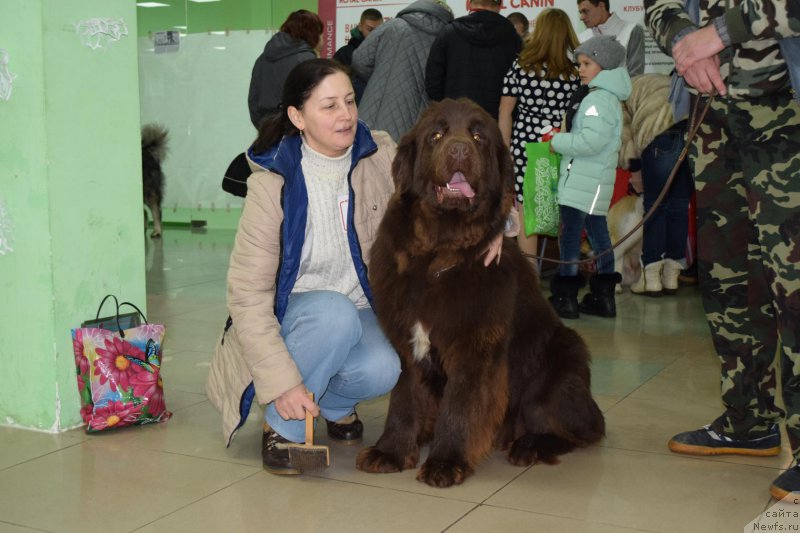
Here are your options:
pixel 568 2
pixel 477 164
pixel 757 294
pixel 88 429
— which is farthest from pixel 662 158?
pixel 88 429

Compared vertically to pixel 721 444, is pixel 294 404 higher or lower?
higher

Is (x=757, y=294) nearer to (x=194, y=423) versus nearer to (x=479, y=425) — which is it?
(x=479, y=425)

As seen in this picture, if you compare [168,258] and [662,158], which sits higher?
[662,158]

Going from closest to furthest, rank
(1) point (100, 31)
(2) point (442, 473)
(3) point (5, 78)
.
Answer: (2) point (442, 473) → (3) point (5, 78) → (1) point (100, 31)

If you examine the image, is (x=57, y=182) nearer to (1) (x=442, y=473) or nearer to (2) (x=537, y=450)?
(1) (x=442, y=473)

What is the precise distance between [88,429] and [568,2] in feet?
20.7

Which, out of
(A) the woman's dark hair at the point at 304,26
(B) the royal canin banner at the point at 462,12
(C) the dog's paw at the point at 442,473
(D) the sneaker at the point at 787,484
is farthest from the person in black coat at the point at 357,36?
(D) the sneaker at the point at 787,484

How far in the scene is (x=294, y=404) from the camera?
9.55 ft

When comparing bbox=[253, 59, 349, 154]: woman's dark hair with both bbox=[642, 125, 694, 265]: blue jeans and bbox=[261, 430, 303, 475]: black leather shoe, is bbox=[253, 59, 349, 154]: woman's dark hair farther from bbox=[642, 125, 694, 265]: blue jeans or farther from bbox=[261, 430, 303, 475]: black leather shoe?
bbox=[642, 125, 694, 265]: blue jeans

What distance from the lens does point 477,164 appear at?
2740 mm

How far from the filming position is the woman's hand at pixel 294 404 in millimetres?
2910

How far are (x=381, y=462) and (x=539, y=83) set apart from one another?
3.63 m

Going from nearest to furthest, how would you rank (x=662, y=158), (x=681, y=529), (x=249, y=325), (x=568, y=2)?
(x=681, y=529) < (x=249, y=325) < (x=662, y=158) < (x=568, y=2)

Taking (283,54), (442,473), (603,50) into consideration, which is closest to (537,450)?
(442,473)
